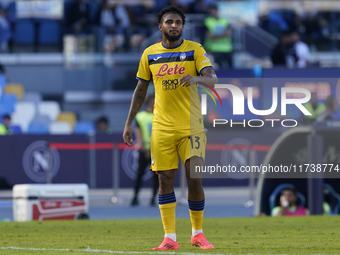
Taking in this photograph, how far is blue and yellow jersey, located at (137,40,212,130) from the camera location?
18.6ft

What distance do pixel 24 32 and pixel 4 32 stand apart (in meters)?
0.62

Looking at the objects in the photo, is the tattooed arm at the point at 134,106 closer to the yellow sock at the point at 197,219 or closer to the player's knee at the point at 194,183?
the player's knee at the point at 194,183

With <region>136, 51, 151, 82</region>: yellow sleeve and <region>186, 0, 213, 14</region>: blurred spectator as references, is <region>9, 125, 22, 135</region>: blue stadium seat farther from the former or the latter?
<region>136, 51, 151, 82</region>: yellow sleeve

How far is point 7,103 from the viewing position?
62.2 feet

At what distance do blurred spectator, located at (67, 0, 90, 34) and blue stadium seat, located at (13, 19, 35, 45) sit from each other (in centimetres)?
121

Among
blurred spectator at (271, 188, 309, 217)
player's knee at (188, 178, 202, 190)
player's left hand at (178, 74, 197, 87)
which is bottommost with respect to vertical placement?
blurred spectator at (271, 188, 309, 217)

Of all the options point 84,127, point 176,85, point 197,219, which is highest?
point 176,85

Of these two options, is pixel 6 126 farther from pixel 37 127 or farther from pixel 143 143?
pixel 143 143

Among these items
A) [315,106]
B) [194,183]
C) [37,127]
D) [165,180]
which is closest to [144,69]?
[165,180]

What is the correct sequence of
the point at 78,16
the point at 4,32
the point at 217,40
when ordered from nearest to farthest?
the point at 217,40 < the point at 4,32 < the point at 78,16

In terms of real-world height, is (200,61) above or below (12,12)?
below

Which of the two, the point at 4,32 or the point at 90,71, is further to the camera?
the point at 4,32

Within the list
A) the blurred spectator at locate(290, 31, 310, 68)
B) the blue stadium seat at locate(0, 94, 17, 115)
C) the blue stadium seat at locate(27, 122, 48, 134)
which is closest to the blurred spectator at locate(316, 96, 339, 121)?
the blurred spectator at locate(290, 31, 310, 68)

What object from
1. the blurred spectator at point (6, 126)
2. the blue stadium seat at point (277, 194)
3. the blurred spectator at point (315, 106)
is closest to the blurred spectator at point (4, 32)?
the blurred spectator at point (6, 126)
